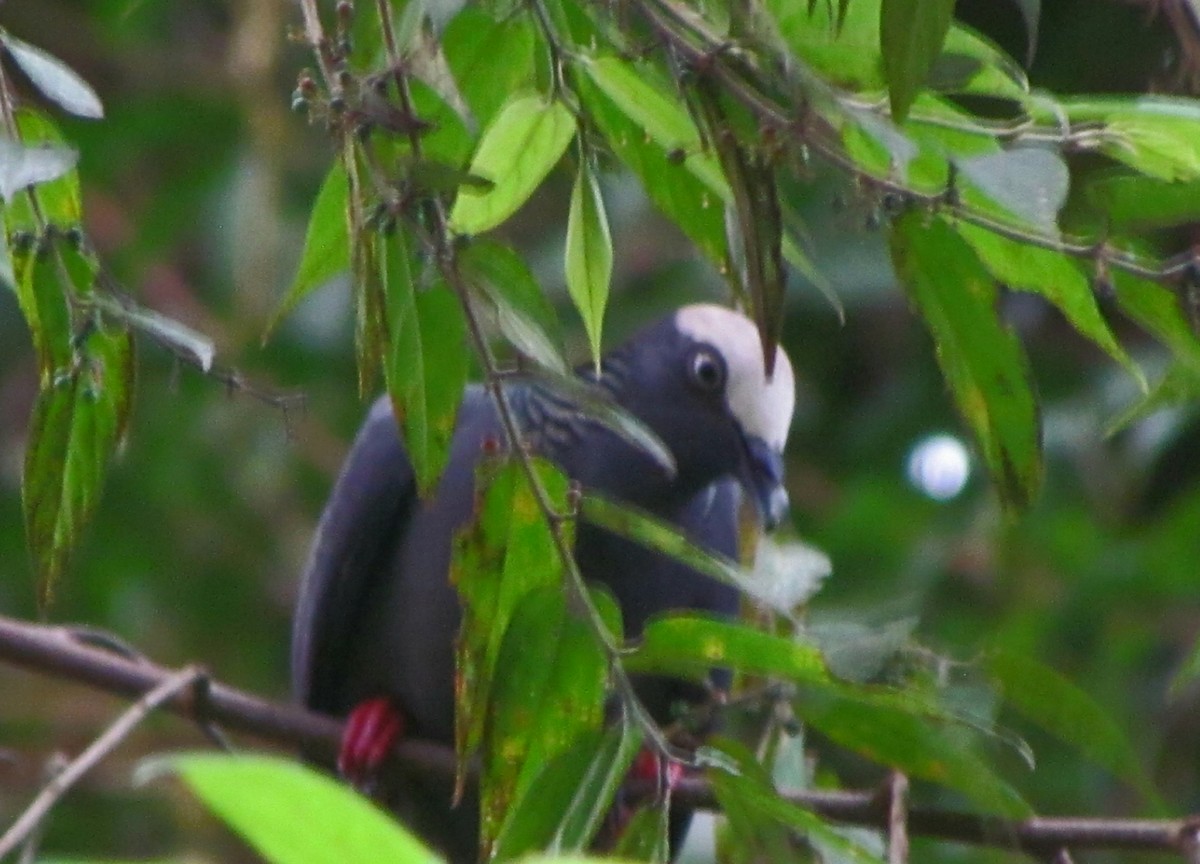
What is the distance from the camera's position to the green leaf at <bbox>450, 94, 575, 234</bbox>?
3.94 ft

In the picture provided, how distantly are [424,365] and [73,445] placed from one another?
24 centimetres

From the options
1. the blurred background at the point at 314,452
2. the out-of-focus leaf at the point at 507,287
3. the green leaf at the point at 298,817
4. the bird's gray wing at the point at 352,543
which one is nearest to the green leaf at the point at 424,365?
the out-of-focus leaf at the point at 507,287

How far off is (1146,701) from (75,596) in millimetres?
2133

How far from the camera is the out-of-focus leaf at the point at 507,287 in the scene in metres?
1.23

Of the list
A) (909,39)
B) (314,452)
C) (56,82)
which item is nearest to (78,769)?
(56,82)

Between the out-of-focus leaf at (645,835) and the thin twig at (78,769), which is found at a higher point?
the thin twig at (78,769)

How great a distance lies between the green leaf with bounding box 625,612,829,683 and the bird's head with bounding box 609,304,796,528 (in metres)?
0.98

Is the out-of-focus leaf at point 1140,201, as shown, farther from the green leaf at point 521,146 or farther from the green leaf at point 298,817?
the green leaf at point 298,817

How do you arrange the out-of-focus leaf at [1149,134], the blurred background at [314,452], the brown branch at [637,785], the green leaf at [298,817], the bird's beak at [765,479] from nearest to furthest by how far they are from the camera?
the green leaf at [298,817], the out-of-focus leaf at [1149,134], the brown branch at [637,785], the bird's beak at [765,479], the blurred background at [314,452]

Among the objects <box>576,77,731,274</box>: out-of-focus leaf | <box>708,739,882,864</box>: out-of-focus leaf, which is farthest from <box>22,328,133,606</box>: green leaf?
<box>708,739,882,864</box>: out-of-focus leaf

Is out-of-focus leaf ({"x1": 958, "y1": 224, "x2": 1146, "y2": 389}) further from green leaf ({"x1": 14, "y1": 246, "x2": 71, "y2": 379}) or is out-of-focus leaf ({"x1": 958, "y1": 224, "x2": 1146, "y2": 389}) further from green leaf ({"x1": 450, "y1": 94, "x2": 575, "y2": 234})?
green leaf ({"x1": 14, "y1": 246, "x2": 71, "y2": 379})

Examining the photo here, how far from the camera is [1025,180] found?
3.68 feet

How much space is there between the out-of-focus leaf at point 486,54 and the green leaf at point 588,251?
9cm

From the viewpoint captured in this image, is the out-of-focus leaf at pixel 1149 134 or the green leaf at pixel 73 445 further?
the green leaf at pixel 73 445
